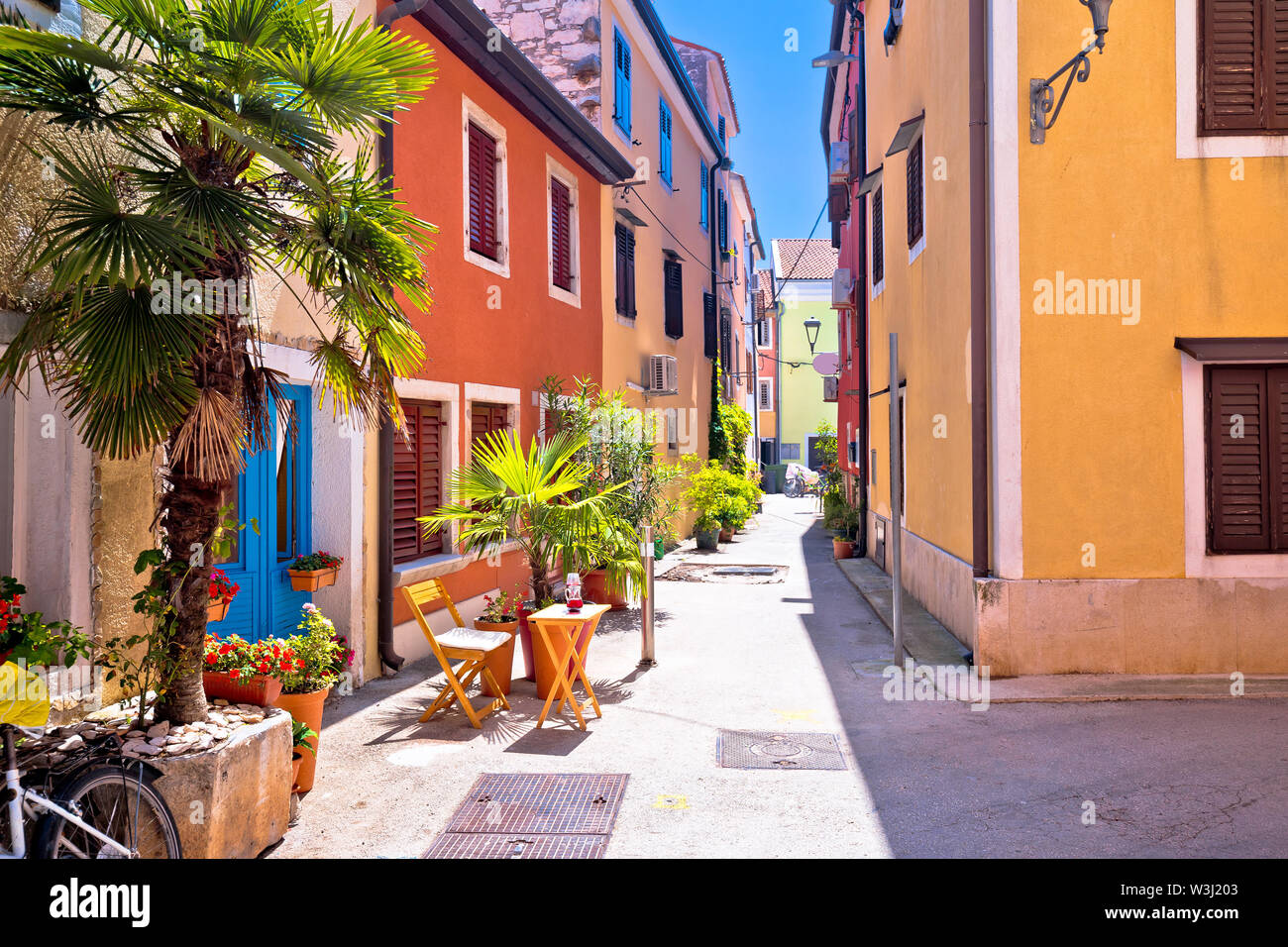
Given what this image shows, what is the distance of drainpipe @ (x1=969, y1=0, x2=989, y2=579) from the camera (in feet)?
25.1

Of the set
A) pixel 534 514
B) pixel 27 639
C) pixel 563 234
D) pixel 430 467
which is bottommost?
pixel 27 639

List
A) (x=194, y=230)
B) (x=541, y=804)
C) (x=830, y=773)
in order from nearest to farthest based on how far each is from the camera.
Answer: (x=194, y=230)
(x=541, y=804)
(x=830, y=773)

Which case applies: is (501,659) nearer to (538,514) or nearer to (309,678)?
(538,514)

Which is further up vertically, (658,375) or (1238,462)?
(658,375)

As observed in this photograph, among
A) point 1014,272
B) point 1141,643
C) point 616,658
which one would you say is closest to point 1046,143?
point 1014,272

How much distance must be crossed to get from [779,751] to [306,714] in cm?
287

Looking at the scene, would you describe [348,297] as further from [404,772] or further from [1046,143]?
[1046,143]

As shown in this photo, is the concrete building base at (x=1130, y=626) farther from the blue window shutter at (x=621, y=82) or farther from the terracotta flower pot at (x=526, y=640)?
the blue window shutter at (x=621, y=82)

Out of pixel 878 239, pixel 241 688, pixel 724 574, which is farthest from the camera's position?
pixel 724 574

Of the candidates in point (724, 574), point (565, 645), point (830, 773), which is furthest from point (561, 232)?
point (830, 773)

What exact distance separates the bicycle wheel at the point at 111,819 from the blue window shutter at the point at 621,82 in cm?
1330

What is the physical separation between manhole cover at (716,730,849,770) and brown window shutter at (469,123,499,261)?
5993 millimetres

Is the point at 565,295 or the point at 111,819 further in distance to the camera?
the point at 565,295

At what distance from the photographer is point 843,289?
719 inches
